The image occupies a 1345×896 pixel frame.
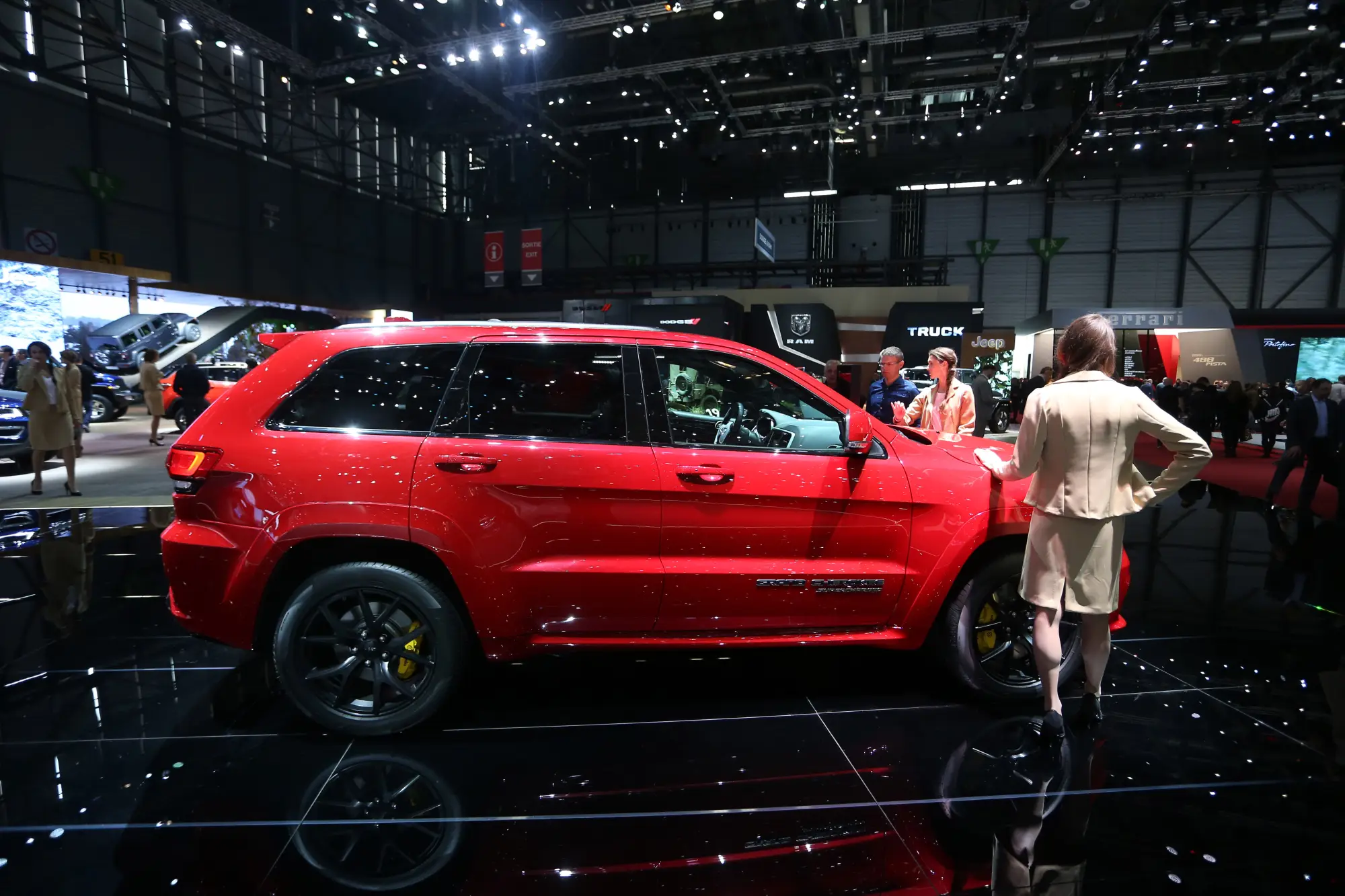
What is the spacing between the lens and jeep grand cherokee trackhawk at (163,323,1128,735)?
242 cm

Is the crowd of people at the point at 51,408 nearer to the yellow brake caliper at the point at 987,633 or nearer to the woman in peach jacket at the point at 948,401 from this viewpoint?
the woman in peach jacket at the point at 948,401

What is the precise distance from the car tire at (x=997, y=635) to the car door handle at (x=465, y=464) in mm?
1973

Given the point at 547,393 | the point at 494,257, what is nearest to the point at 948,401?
the point at 547,393

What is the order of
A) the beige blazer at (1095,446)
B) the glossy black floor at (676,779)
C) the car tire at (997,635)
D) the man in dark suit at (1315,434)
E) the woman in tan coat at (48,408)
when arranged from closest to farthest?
the glossy black floor at (676,779) < the beige blazer at (1095,446) < the car tire at (997,635) < the man in dark suit at (1315,434) < the woman in tan coat at (48,408)

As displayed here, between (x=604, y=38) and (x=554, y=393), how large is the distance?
14452mm

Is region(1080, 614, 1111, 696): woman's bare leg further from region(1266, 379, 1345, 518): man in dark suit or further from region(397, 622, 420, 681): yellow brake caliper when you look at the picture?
region(1266, 379, 1345, 518): man in dark suit

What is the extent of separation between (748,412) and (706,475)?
1.90ft

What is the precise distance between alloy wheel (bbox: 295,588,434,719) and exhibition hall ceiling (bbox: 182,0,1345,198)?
10668 millimetres

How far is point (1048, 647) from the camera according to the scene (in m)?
2.47

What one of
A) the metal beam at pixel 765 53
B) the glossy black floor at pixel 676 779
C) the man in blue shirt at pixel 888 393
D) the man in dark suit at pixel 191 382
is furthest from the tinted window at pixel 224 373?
the man in blue shirt at pixel 888 393

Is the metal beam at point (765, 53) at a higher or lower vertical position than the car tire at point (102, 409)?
higher

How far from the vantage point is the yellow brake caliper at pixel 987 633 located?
112 inches

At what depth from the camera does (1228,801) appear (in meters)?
2.25

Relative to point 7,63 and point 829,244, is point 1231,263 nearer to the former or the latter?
point 829,244
